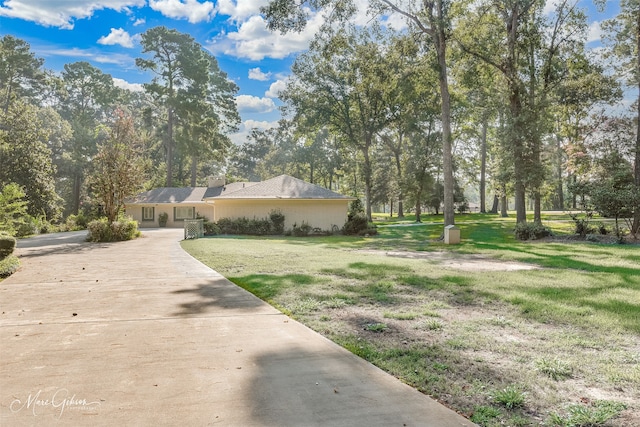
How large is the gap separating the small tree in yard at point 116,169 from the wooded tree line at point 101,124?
5cm

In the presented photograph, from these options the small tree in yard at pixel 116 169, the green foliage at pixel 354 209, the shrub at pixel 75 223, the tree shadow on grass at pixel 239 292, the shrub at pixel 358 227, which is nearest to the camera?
the tree shadow on grass at pixel 239 292

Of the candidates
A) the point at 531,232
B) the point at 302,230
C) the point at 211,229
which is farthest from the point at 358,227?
the point at 531,232

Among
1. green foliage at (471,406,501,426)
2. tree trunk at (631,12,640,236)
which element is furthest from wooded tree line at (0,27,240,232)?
tree trunk at (631,12,640,236)

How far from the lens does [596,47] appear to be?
20.9 m

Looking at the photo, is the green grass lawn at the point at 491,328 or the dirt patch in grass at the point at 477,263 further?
the dirt patch in grass at the point at 477,263

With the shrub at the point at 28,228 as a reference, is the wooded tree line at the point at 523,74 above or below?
above

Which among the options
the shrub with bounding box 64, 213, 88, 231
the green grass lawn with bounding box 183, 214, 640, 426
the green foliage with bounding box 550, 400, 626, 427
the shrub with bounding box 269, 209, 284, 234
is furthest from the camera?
the shrub with bounding box 64, 213, 88, 231

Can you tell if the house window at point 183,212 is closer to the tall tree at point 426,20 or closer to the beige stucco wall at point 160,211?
the beige stucco wall at point 160,211

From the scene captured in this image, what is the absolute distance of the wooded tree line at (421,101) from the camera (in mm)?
19391

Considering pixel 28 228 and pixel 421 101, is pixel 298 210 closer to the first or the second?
pixel 421 101

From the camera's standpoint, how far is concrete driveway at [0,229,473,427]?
258 cm

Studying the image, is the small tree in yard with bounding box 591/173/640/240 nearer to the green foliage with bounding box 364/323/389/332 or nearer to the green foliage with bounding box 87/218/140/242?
the green foliage with bounding box 364/323/389/332

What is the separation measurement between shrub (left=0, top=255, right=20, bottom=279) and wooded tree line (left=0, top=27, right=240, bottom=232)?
1178cm

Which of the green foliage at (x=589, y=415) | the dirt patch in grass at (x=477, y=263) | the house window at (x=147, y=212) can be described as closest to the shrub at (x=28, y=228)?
the house window at (x=147, y=212)
